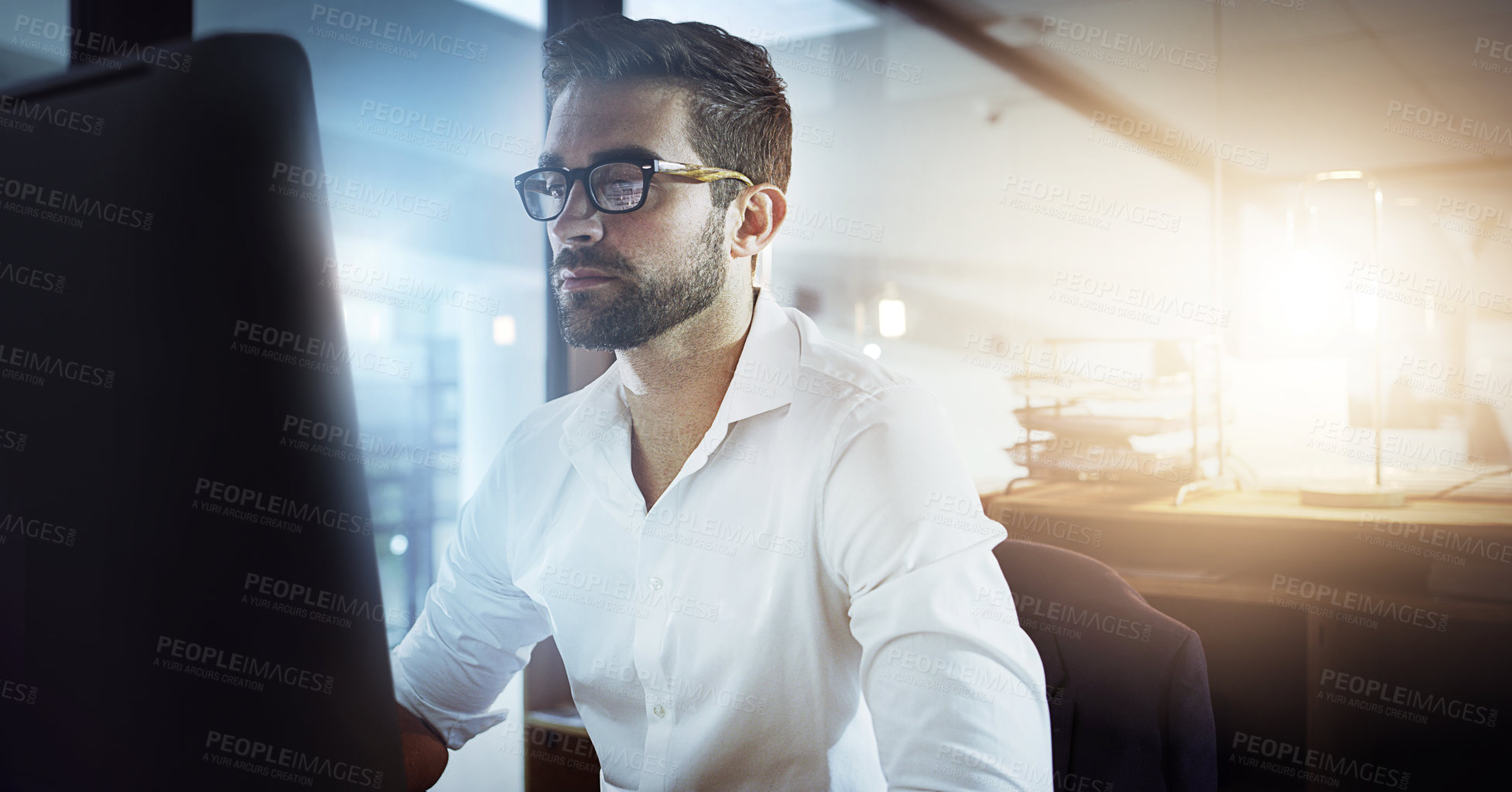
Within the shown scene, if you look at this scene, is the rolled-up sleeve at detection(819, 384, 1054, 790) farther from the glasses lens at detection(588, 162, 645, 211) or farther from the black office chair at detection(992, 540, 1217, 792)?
the glasses lens at detection(588, 162, 645, 211)

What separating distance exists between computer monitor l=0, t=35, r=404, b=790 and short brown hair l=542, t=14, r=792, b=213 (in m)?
0.99

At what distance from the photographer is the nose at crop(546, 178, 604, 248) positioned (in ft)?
4.04

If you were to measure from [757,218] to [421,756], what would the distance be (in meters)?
0.88

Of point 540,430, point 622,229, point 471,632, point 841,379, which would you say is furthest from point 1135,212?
point 471,632

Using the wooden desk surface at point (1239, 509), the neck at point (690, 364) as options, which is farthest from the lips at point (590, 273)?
the wooden desk surface at point (1239, 509)

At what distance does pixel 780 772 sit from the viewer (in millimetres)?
1164

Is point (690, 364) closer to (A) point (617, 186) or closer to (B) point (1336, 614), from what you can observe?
(A) point (617, 186)

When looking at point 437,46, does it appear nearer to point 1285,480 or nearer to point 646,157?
point 646,157

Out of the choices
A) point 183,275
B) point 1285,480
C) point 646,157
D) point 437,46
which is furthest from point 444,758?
point 437,46

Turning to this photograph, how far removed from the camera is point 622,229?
1258 millimetres

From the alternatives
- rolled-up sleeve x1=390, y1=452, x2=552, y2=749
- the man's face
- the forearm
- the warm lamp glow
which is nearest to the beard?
the man's face

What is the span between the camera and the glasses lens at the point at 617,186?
123 cm

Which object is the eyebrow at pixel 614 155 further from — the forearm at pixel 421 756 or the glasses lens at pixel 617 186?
the forearm at pixel 421 756

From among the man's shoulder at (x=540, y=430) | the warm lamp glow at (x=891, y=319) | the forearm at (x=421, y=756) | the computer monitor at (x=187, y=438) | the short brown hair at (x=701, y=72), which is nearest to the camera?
the computer monitor at (x=187, y=438)
